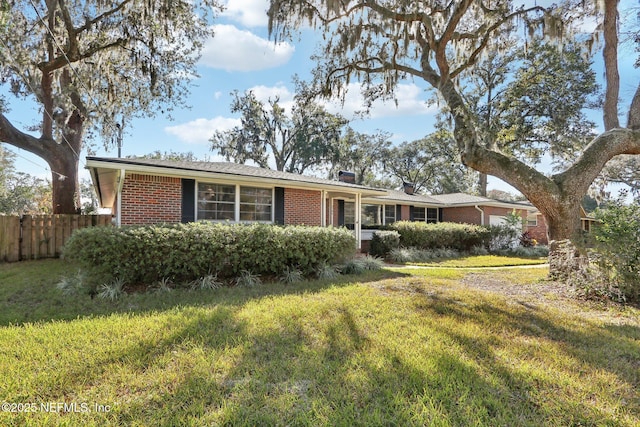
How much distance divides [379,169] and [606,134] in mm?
26605

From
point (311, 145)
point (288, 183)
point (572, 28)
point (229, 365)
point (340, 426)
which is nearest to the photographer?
point (340, 426)

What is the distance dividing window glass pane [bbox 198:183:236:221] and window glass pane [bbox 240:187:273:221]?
0.33m

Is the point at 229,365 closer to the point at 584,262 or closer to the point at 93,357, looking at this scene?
the point at 93,357

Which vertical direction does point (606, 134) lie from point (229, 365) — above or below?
above

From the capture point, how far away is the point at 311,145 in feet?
88.1

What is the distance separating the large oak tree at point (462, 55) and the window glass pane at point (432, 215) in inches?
391

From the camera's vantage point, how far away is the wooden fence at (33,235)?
9516mm

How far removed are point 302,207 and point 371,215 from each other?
7292 mm

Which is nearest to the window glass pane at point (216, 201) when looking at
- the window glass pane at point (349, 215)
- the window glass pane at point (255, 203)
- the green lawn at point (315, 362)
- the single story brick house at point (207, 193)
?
the single story brick house at point (207, 193)

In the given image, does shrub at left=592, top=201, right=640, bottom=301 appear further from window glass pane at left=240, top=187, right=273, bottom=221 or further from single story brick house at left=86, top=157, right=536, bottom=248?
window glass pane at left=240, top=187, right=273, bottom=221

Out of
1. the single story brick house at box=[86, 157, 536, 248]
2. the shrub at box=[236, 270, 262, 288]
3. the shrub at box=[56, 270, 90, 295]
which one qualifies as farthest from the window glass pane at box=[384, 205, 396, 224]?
the shrub at box=[56, 270, 90, 295]

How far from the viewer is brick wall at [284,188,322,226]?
10.5m

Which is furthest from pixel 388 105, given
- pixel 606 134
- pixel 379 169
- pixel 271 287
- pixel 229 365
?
pixel 379 169

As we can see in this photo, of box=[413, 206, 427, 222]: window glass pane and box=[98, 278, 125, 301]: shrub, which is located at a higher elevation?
box=[413, 206, 427, 222]: window glass pane
